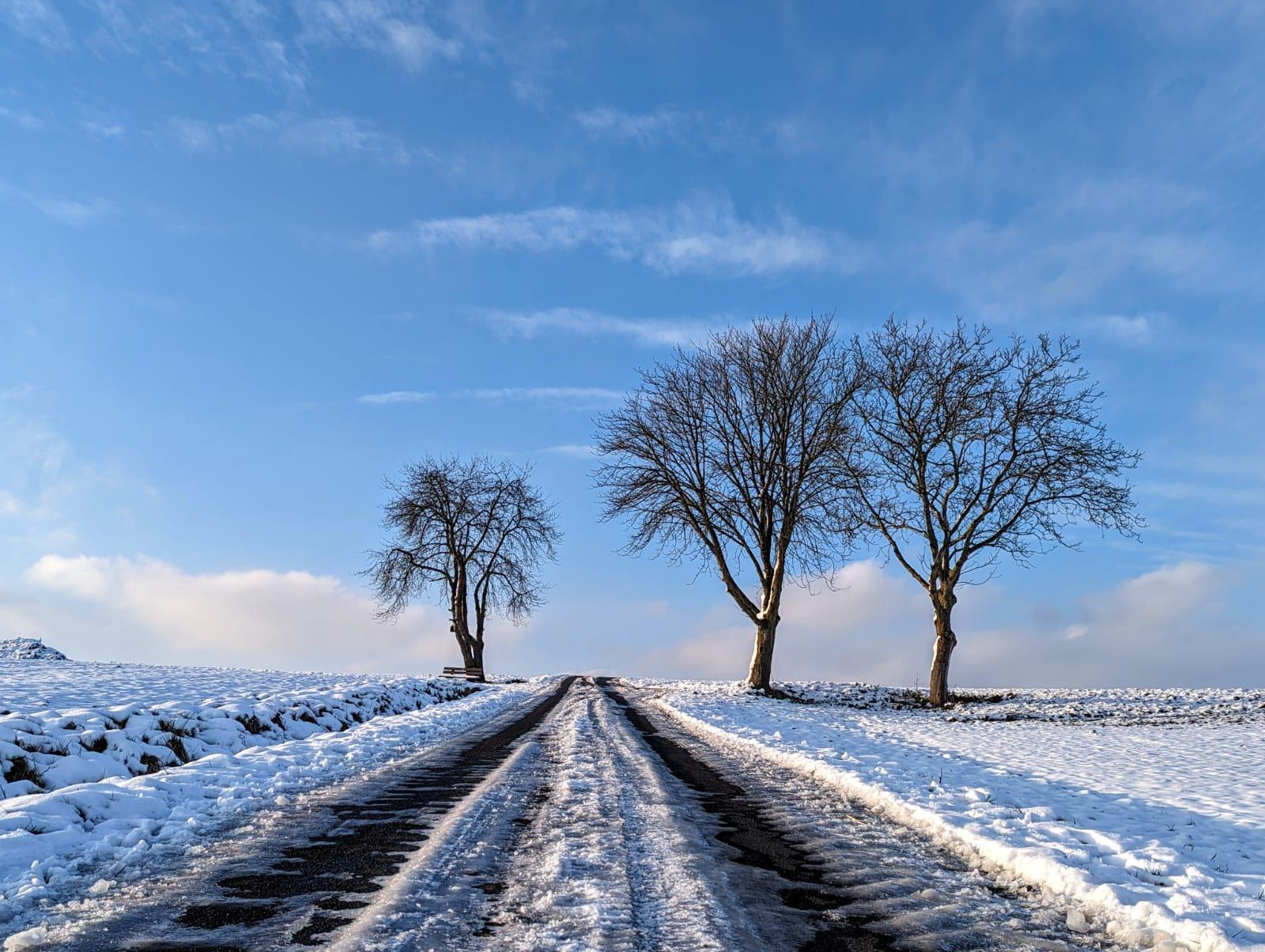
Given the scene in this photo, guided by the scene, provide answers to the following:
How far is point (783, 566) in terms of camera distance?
85.0ft

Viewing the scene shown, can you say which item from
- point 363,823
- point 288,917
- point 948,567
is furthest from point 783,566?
point 288,917

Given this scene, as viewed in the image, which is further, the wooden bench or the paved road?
the wooden bench

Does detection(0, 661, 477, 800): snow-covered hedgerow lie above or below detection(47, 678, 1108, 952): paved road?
above

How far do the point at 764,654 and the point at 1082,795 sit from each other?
18.0 meters

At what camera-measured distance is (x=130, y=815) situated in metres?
5.53

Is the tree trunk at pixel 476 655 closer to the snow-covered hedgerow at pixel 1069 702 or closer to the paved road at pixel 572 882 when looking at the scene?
the snow-covered hedgerow at pixel 1069 702

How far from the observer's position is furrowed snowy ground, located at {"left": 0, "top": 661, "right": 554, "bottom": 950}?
4484mm

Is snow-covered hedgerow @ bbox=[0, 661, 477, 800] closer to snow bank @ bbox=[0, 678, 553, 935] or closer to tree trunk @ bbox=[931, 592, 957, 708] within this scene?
snow bank @ bbox=[0, 678, 553, 935]

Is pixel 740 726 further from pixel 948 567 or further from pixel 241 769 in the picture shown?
pixel 948 567

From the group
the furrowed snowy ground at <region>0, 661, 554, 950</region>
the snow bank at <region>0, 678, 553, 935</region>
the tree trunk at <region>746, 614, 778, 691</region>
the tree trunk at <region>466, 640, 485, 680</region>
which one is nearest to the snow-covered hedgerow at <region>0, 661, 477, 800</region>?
the furrowed snowy ground at <region>0, 661, 554, 950</region>

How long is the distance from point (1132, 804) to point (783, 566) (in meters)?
18.3

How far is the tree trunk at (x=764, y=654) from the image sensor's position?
1013 inches

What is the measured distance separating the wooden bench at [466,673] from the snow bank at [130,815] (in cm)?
2620

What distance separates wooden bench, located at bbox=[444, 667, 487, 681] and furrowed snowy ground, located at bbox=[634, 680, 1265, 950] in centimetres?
1752
